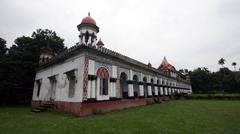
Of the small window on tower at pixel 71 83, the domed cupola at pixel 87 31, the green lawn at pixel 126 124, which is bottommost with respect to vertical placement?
the green lawn at pixel 126 124

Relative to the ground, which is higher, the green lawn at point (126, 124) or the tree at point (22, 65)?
the tree at point (22, 65)

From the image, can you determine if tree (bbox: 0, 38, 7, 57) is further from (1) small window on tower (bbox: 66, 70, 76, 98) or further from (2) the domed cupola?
(1) small window on tower (bbox: 66, 70, 76, 98)

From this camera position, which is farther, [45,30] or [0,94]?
[45,30]

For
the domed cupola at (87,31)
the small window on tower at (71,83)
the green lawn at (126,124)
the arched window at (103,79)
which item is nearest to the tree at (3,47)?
the domed cupola at (87,31)

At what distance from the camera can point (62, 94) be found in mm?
15547

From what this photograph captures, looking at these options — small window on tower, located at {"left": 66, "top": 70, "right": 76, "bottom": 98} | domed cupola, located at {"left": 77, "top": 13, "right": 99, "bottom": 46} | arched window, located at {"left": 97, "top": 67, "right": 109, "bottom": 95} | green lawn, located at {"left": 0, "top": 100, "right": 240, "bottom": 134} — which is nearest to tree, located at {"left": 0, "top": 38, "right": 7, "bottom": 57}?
domed cupola, located at {"left": 77, "top": 13, "right": 99, "bottom": 46}

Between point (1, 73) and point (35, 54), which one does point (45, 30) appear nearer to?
point (35, 54)

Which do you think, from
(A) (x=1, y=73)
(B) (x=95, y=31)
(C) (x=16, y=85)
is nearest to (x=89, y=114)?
(B) (x=95, y=31)

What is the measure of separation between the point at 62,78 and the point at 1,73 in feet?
44.1

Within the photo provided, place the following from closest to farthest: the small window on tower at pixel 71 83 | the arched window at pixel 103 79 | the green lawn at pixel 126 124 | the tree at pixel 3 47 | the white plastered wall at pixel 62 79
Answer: the green lawn at pixel 126 124 → the white plastered wall at pixel 62 79 → the small window on tower at pixel 71 83 → the arched window at pixel 103 79 → the tree at pixel 3 47

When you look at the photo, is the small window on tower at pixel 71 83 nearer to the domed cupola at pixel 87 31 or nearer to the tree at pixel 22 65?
the domed cupola at pixel 87 31

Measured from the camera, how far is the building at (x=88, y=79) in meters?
13.4

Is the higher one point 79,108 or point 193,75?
point 193,75

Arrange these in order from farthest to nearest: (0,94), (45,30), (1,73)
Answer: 1. (45,30)
2. (0,94)
3. (1,73)
